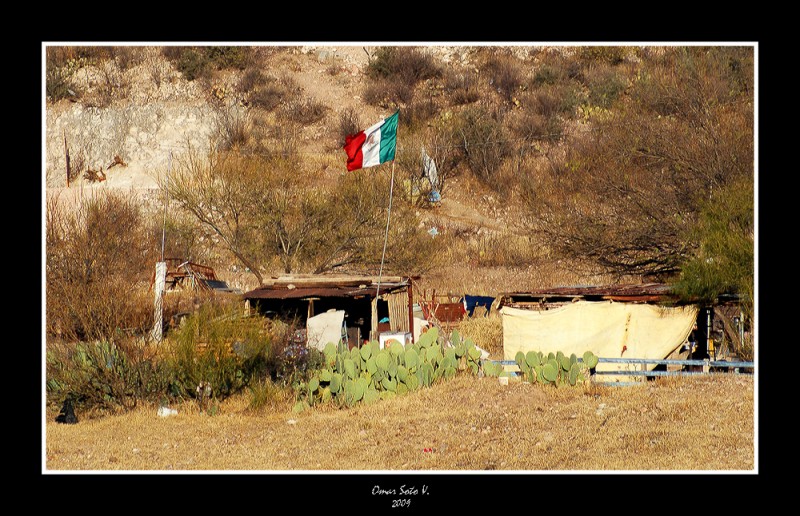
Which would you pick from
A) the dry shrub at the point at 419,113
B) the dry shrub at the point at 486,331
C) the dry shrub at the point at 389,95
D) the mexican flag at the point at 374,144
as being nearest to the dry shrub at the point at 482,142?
the dry shrub at the point at 419,113

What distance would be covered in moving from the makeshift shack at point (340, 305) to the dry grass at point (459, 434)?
412cm

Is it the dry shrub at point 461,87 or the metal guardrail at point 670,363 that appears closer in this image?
the metal guardrail at point 670,363

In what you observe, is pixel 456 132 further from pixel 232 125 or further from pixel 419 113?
pixel 232 125

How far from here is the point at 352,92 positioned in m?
53.3

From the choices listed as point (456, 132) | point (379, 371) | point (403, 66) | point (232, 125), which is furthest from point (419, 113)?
point (379, 371)

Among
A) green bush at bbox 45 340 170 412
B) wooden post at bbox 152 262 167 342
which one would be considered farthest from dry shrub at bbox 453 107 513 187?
green bush at bbox 45 340 170 412

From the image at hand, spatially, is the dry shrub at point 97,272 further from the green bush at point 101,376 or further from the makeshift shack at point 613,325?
the makeshift shack at point 613,325

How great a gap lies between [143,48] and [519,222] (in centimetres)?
3197

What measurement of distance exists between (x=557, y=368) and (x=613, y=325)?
266cm

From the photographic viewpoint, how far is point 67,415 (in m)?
16.2

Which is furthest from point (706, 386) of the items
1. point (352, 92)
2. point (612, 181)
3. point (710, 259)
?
point (352, 92)

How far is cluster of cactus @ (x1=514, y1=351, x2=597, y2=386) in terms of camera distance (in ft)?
55.5

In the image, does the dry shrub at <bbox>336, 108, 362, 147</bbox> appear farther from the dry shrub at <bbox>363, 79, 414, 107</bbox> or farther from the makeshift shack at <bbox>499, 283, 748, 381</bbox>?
the makeshift shack at <bbox>499, 283, 748, 381</bbox>

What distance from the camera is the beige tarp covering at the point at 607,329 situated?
61.8 ft
